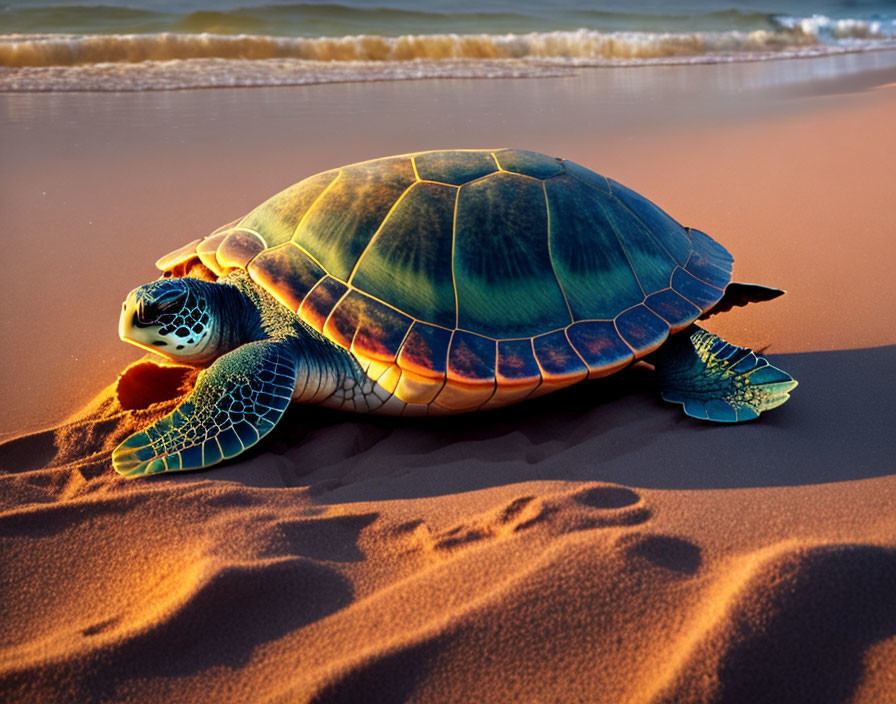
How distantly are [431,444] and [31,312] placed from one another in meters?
2.35

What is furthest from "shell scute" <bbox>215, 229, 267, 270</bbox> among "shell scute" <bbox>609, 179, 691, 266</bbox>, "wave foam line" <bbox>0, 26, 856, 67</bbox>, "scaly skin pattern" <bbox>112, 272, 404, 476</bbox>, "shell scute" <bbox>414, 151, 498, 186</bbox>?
"wave foam line" <bbox>0, 26, 856, 67</bbox>

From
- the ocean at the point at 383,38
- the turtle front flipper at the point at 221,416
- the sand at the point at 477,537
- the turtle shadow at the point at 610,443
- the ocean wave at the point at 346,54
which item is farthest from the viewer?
the ocean at the point at 383,38

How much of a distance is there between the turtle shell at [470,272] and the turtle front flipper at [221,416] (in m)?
0.25

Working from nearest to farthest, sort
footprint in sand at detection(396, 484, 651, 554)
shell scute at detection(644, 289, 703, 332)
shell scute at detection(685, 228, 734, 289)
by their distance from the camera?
footprint in sand at detection(396, 484, 651, 554)
shell scute at detection(644, 289, 703, 332)
shell scute at detection(685, 228, 734, 289)

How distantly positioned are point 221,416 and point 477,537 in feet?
3.60

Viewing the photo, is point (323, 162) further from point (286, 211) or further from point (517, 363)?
point (517, 363)

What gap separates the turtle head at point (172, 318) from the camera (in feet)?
8.84

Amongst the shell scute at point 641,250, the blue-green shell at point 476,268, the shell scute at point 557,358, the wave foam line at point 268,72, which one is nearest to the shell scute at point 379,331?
the blue-green shell at point 476,268

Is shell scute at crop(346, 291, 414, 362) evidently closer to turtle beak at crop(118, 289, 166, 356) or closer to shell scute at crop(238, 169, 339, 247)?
shell scute at crop(238, 169, 339, 247)

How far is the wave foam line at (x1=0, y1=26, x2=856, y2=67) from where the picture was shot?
11203 mm

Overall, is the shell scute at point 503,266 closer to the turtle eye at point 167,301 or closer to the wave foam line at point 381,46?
the turtle eye at point 167,301

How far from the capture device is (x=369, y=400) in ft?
9.11

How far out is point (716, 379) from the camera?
2.76 meters

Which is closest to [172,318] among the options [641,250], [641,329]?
[641,329]
